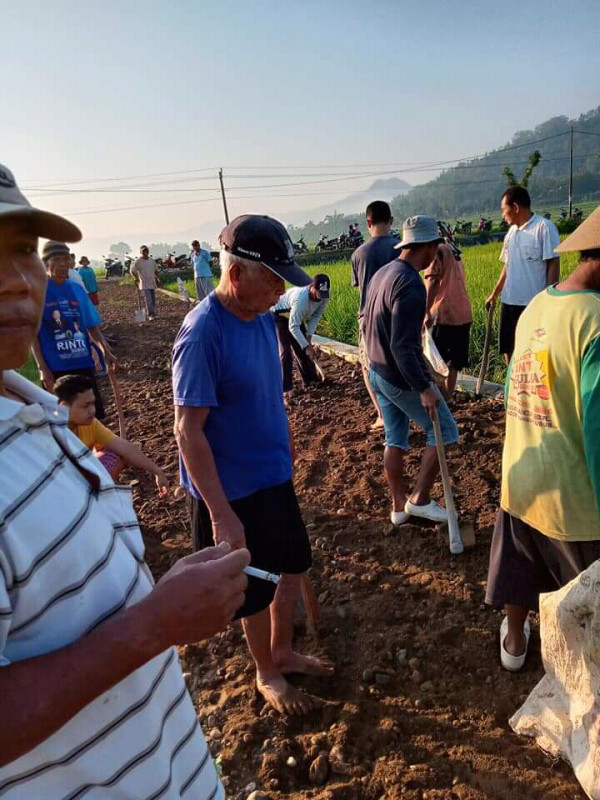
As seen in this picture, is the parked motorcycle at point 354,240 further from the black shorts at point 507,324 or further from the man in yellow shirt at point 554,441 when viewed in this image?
the man in yellow shirt at point 554,441

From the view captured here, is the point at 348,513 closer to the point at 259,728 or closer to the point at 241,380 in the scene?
the point at 259,728

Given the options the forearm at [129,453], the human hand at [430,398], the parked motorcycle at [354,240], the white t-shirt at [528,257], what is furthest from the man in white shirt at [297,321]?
the parked motorcycle at [354,240]

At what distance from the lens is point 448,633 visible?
8.41ft

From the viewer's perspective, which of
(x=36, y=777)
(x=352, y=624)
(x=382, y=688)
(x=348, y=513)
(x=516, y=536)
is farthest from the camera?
(x=348, y=513)

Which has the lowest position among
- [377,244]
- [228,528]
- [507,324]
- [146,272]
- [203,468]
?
[507,324]

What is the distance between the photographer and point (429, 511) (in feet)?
11.2

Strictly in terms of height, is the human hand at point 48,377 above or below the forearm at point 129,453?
above

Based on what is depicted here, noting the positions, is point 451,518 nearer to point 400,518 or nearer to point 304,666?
point 400,518

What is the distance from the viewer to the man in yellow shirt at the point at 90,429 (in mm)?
3109

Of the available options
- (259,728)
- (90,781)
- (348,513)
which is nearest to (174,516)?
(348,513)

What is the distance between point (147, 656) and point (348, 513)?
118 inches

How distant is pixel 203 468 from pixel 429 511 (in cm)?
197

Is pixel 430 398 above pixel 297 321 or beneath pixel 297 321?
beneath

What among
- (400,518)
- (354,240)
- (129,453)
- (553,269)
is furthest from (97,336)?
(354,240)
